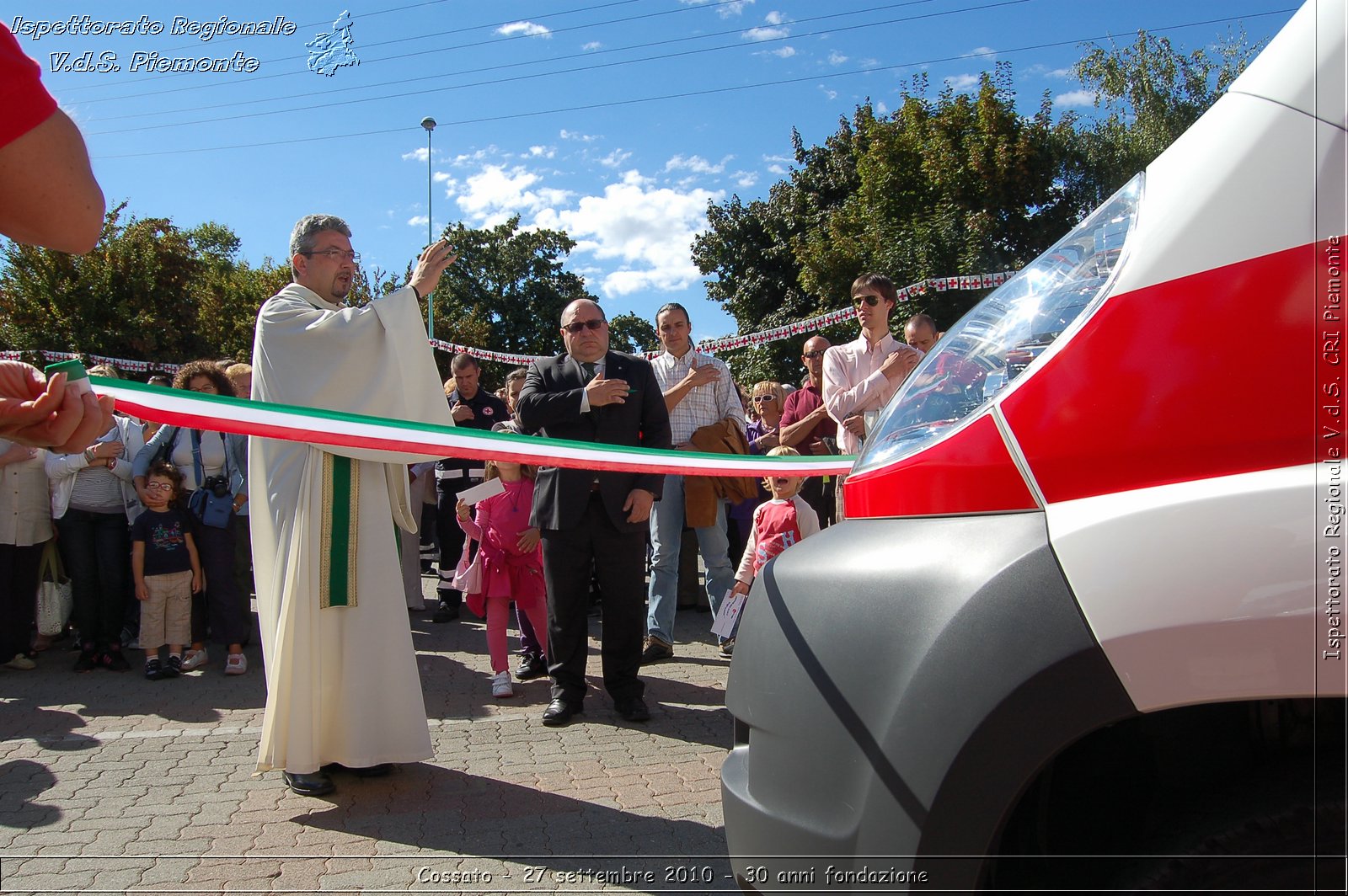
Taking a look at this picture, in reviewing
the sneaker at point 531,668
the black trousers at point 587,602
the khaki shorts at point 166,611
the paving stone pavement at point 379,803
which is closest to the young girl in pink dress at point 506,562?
the sneaker at point 531,668

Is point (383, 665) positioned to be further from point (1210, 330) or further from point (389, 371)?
point (1210, 330)

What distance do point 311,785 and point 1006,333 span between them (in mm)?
3354

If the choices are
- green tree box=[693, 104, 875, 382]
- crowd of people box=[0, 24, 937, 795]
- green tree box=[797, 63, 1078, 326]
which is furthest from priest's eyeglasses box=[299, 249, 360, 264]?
green tree box=[693, 104, 875, 382]

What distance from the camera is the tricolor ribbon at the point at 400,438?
3023 millimetres

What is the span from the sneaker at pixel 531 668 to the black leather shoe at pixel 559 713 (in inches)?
38.0

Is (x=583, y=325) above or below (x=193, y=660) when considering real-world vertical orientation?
above

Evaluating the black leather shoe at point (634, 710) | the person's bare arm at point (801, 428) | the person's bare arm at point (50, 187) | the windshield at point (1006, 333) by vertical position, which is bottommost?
the black leather shoe at point (634, 710)

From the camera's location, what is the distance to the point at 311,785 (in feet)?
12.6

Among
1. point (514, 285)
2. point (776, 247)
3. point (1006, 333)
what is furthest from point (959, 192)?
point (514, 285)

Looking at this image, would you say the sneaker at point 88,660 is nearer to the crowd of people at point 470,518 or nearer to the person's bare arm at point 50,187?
the crowd of people at point 470,518

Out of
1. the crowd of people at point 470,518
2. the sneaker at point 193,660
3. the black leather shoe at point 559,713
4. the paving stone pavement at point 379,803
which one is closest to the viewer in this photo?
the paving stone pavement at point 379,803

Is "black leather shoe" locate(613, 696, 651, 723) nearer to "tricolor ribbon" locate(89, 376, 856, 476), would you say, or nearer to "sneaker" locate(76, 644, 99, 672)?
"tricolor ribbon" locate(89, 376, 856, 476)

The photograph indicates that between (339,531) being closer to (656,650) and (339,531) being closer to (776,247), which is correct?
(656,650)

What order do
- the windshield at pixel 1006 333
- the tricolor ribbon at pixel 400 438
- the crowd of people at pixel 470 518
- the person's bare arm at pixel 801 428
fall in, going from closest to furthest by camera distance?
1. the windshield at pixel 1006 333
2. the tricolor ribbon at pixel 400 438
3. the crowd of people at pixel 470 518
4. the person's bare arm at pixel 801 428
